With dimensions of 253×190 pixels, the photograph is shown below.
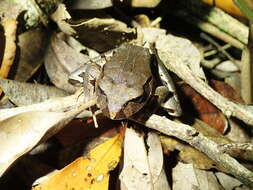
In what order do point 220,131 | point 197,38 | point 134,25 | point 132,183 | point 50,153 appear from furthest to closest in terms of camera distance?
1. point 197,38
2. point 134,25
3. point 220,131
4. point 50,153
5. point 132,183

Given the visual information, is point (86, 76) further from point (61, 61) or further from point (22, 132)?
point (22, 132)

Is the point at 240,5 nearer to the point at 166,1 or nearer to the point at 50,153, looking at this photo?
the point at 166,1

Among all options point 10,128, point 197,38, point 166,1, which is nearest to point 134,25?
point 166,1

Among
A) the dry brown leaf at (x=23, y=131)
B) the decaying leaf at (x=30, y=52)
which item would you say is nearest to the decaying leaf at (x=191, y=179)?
the dry brown leaf at (x=23, y=131)

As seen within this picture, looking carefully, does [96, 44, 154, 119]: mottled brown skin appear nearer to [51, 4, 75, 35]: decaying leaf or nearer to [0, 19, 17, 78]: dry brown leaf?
[51, 4, 75, 35]: decaying leaf

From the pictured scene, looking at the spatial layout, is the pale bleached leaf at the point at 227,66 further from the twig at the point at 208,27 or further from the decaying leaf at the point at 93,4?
the decaying leaf at the point at 93,4

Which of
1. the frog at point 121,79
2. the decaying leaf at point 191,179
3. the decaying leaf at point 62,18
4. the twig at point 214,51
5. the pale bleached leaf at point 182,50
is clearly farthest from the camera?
the twig at point 214,51
